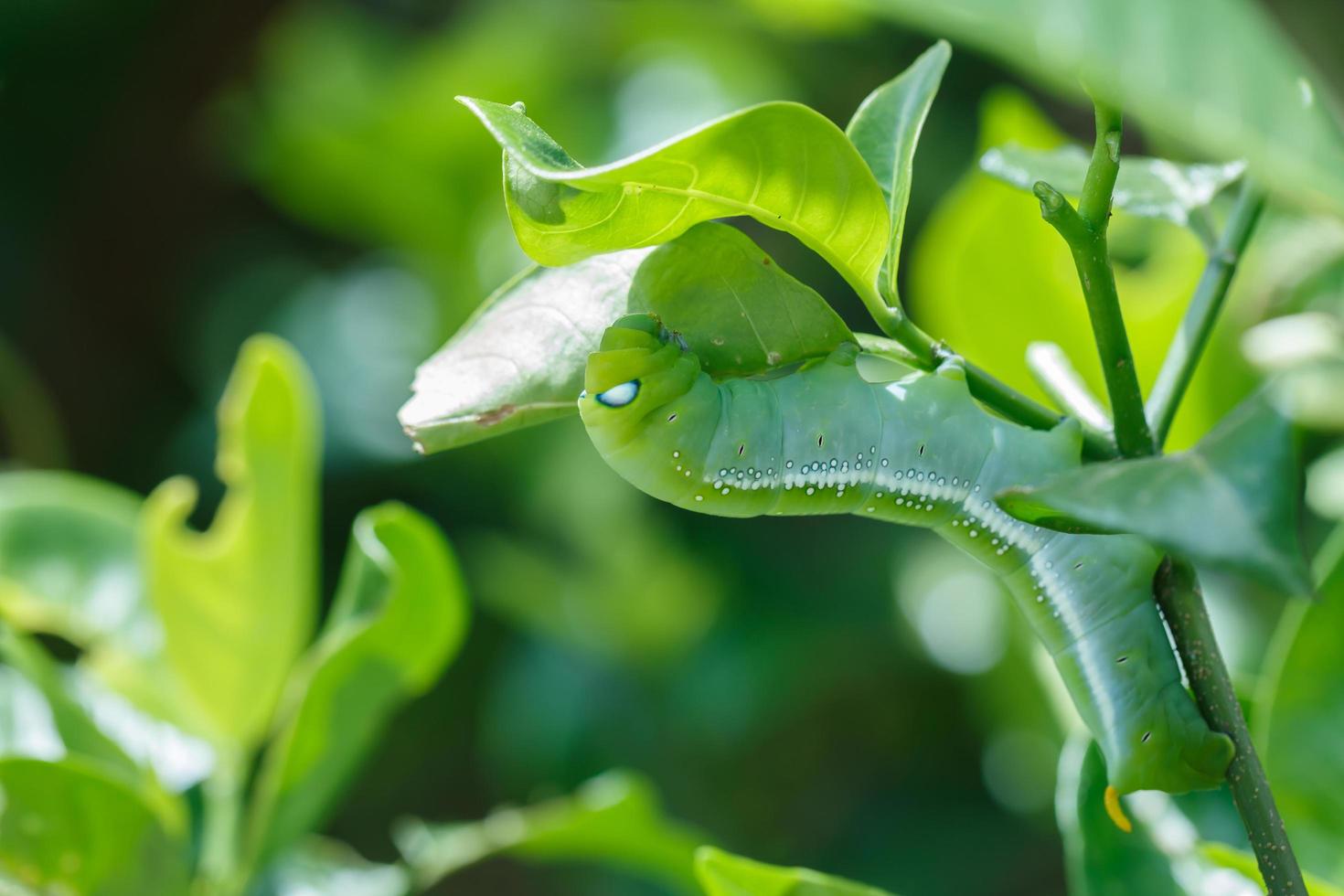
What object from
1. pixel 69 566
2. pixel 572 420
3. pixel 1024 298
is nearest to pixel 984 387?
pixel 1024 298

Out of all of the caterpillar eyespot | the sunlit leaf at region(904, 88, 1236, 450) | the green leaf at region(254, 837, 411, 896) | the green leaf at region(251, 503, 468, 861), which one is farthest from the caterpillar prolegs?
the green leaf at region(254, 837, 411, 896)

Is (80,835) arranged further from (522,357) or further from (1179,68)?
(1179,68)

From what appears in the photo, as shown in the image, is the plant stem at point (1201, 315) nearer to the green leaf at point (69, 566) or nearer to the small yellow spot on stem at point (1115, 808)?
the small yellow spot on stem at point (1115, 808)

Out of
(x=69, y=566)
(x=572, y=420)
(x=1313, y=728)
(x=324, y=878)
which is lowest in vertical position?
(x=572, y=420)

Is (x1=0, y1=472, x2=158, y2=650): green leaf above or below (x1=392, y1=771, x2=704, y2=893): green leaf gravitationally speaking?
above

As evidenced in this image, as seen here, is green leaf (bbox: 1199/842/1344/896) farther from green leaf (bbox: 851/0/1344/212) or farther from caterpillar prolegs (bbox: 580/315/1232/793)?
green leaf (bbox: 851/0/1344/212)

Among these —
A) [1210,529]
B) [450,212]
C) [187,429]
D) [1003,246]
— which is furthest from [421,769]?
[1210,529]
